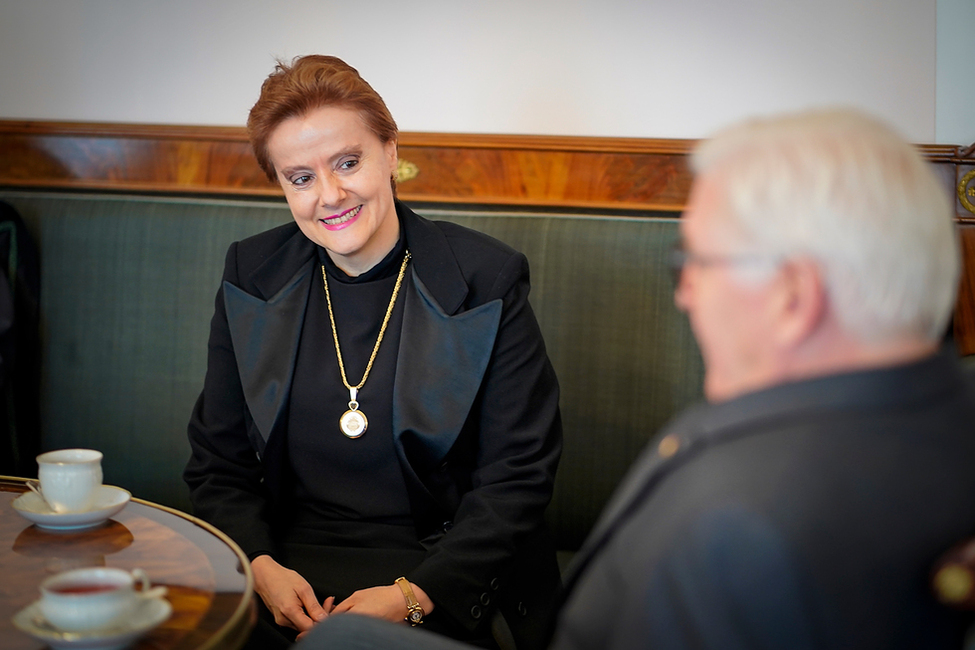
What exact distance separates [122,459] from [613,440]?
55.8 inches

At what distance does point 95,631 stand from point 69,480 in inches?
16.3

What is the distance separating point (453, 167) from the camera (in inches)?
97.2

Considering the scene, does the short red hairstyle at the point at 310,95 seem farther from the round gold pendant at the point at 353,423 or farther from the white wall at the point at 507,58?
the white wall at the point at 507,58

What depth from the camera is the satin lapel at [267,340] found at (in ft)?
5.87

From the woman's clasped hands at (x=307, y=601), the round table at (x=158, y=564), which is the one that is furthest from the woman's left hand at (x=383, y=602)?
the round table at (x=158, y=564)

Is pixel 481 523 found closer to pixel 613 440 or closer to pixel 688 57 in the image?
pixel 613 440

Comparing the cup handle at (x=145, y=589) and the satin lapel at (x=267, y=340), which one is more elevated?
the satin lapel at (x=267, y=340)

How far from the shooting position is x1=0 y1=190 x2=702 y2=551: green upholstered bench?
7.39ft

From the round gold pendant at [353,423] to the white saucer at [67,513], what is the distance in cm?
48

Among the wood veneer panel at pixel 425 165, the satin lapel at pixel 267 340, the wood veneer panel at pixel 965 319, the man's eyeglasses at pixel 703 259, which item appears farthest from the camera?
the wood veneer panel at pixel 425 165

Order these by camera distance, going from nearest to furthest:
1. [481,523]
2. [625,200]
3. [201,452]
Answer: [481,523] → [201,452] → [625,200]

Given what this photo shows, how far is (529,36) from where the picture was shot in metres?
2.45

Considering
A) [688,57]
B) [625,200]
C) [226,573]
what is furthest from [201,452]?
[688,57]

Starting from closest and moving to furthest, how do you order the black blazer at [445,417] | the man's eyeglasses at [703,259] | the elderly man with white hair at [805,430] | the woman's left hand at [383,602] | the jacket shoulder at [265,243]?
the elderly man with white hair at [805,430] → the man's eyeglasses at [703,259] → the woman's left hand at [383,602] → the black blazer at [445,417] → the jacket shoulder at [265,243]
